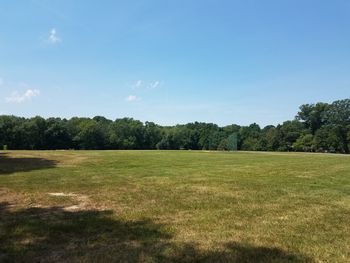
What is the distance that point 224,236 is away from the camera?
723 cm

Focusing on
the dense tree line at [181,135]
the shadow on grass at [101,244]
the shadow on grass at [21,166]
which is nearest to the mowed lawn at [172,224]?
the shadow on grass at [101,244]

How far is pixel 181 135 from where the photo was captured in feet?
422

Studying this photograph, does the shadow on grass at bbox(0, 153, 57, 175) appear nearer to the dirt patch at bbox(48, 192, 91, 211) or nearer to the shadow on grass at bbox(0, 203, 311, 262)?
Answer: the dirt patch at bbox(48, 192, 91, 211)

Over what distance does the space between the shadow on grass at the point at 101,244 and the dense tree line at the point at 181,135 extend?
9329 centimetres

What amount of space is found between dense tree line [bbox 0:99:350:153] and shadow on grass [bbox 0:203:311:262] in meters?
93.3

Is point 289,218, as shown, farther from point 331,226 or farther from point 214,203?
point 214,203

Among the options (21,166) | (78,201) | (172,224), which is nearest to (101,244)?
(172,224)

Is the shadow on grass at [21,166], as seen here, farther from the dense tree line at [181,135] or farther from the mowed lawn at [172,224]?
the dense tree line at [181,135]

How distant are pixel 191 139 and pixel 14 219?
12172 cm

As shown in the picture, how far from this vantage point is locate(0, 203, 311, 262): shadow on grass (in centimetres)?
602

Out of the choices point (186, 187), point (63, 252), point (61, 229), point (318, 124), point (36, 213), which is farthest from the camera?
point (318, 124)

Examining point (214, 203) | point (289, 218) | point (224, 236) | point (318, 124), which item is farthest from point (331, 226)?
point (318, 124)

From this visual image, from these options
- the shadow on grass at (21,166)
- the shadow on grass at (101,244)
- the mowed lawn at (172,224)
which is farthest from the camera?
the shadow on grass at (21,166)

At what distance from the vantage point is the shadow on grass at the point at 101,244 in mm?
6020
